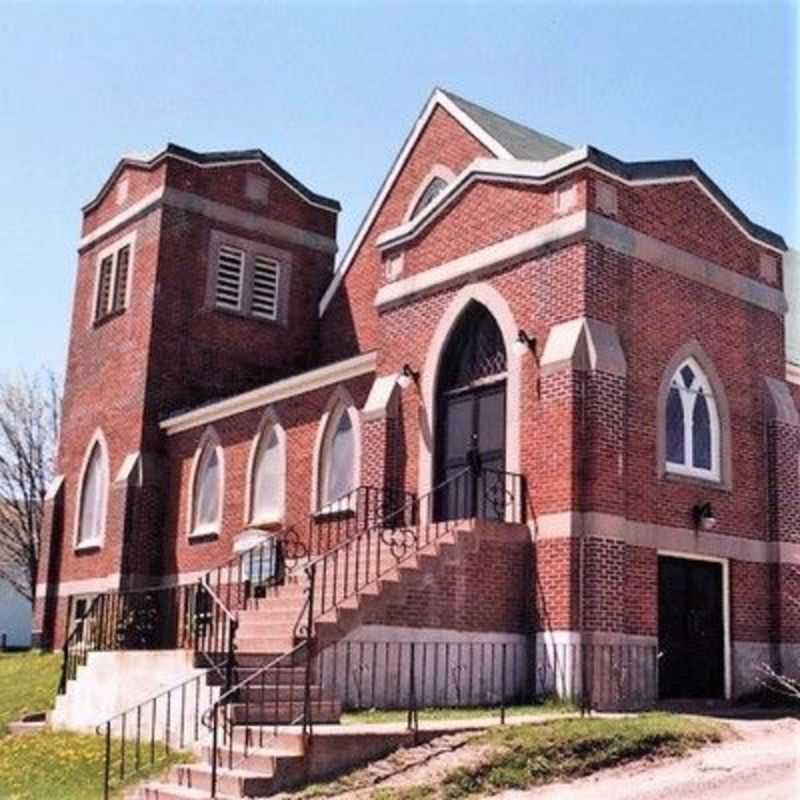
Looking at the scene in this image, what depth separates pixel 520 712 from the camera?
1398cm

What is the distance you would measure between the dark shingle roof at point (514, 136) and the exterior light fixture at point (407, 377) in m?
6.05

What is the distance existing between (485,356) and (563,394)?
2269mm

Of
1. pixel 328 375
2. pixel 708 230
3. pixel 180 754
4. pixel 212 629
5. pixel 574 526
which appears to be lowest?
pixel 180 754

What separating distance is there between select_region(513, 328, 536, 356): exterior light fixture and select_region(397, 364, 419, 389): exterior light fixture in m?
2.18

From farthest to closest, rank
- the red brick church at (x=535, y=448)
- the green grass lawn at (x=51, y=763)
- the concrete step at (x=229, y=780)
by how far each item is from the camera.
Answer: the red brick church at (x=535, y=448)
the green grass lawn at (x=51, y=763)
the concrete step at (x=229, y=780)

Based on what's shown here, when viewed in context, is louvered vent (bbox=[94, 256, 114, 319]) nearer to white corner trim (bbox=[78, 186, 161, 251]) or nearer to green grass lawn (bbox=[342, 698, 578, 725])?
white corner trim (bbox=[78, 186, 161, 251])

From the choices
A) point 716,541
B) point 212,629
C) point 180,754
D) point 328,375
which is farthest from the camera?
point 328,375

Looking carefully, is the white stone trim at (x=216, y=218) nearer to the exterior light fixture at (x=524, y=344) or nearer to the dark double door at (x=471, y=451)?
the dark double door at (x=471, y=451)

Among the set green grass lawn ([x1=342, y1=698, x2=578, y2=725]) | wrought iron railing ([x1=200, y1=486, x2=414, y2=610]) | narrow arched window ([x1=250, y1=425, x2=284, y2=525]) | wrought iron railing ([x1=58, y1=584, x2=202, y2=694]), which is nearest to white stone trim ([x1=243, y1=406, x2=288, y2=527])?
narrow arched window ([x1=250, y1=425, x2=284, y2=525])

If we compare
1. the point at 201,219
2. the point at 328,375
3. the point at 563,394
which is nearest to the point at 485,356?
the point at 563,394

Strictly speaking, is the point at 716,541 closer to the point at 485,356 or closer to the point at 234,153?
the point at 485,356

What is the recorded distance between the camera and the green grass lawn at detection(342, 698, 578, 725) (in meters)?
13.3

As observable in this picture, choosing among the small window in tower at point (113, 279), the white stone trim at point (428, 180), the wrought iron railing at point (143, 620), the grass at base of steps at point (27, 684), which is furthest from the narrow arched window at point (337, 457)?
the small window in tower at point (113, 279)

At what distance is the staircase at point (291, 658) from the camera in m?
11.2
